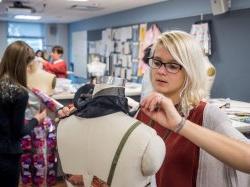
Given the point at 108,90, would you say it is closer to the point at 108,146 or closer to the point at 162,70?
the point at 108,146

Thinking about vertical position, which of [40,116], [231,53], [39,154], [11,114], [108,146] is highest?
[231,53]

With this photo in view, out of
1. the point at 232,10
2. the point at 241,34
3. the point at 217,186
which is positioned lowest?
the point at 217,186

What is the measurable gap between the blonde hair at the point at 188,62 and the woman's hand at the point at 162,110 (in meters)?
0.36

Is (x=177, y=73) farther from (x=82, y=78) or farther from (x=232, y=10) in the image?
(x=82, y=78)

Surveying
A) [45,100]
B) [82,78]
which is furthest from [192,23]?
[82,78]

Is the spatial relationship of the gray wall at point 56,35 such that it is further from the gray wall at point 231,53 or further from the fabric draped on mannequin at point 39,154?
the fabric draped on mannequin at point 39,154

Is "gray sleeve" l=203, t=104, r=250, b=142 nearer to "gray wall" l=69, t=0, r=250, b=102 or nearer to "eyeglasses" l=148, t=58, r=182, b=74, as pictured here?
"eyeglasses" l=148, t=58, r=182, b=74

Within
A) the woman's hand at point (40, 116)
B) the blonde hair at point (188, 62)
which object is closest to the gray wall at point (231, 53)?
the woman's hand at point (40, 116)

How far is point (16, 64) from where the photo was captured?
1991 mm

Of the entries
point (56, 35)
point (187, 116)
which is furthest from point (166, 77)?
point (56, 35)

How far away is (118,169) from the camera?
2.82 ft

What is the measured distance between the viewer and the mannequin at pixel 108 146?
84 centimetres

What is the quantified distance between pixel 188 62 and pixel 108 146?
0.51 m

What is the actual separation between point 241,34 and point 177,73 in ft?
9.26
